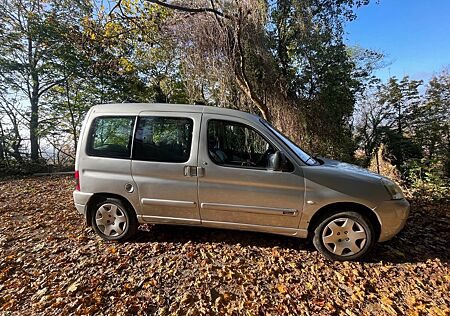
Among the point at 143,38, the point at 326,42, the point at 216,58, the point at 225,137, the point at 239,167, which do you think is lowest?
the point at 239,167

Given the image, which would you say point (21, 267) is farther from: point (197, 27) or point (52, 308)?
point (197, 27)

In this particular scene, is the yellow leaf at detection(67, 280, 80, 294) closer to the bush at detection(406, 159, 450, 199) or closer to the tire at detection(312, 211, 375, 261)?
the tire at detection(312, 211, 375, 261)

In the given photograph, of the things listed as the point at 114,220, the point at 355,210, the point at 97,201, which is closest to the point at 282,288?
the point at 355,210

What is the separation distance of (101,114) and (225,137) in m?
1.76

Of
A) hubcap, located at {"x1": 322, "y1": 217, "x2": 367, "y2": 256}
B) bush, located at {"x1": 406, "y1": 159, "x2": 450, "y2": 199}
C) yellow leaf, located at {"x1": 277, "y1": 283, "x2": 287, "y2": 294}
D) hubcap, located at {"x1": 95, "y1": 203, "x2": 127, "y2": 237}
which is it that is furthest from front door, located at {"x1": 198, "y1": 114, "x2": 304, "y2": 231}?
bush, located at {"x1": 406, "y1": 159, "x2": 450, "y2": 199}

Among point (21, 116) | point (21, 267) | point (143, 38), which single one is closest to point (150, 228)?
point (21, 267)

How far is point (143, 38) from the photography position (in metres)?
6.79

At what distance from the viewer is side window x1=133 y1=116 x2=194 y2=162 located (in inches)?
120

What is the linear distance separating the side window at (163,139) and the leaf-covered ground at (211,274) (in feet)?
4.05

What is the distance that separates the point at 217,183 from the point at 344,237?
1.65 metres

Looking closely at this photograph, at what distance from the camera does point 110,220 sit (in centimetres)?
333

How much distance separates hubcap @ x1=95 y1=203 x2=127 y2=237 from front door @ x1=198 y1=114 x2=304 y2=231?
1.19 meters

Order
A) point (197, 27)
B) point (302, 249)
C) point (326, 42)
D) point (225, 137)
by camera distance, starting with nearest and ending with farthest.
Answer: point (302, 249), point (225, 137), point (197, 27), point (326, 42)

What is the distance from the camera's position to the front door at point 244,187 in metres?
2.83
